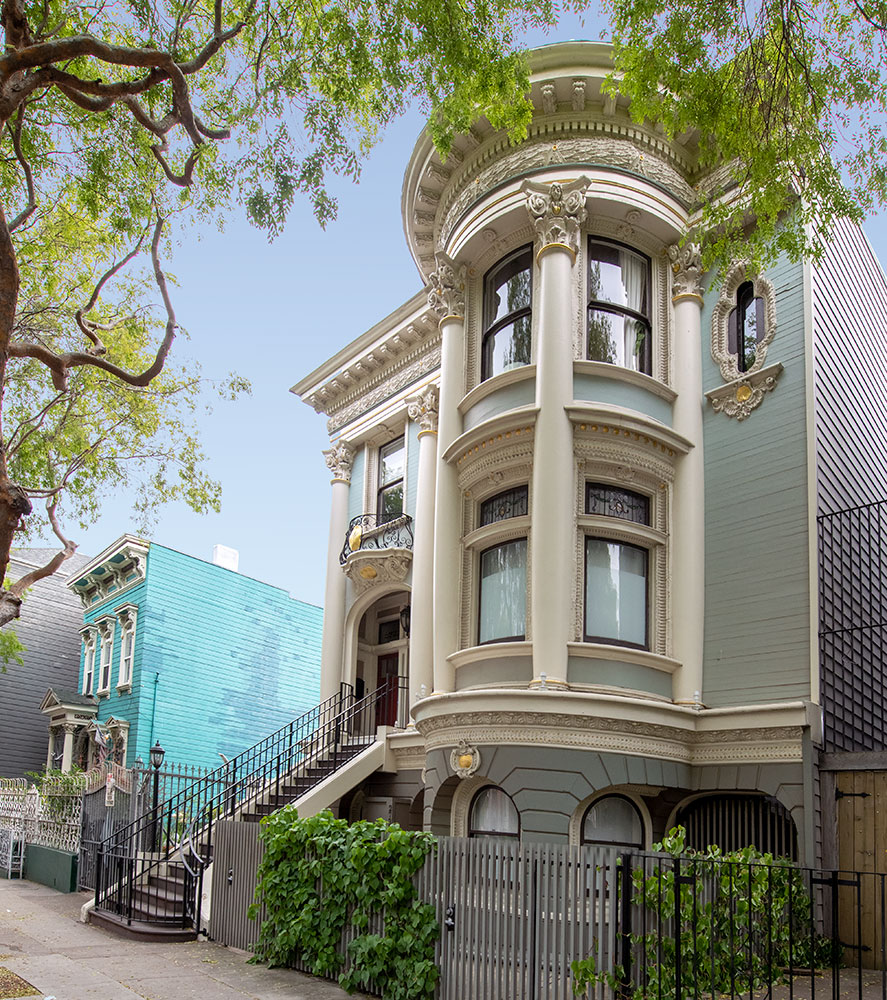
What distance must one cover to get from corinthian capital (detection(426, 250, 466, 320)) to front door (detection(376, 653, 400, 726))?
25.7ft

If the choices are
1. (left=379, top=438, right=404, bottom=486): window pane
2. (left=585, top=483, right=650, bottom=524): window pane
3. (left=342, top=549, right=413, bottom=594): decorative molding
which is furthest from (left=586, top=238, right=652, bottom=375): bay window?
(left=379, top=438, right=404, bottom=486): window pane

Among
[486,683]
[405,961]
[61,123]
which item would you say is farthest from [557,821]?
[61,123]

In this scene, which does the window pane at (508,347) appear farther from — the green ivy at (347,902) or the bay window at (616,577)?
the green ivy at (347,902)

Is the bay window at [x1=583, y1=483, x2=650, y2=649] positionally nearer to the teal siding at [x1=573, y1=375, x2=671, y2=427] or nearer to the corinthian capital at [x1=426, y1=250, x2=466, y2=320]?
the teal siding at [x1=573, y1=375, x2=671, y2=427]

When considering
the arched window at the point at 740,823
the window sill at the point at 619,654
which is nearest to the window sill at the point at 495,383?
the window sill at the point at 619,654

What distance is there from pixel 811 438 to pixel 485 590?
514 cm

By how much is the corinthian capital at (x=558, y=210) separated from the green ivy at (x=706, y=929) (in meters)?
8.71

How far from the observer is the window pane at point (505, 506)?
46.9 ft

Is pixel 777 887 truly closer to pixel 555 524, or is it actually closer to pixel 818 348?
pixel 555 524

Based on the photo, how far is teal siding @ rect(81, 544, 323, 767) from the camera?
27875mm

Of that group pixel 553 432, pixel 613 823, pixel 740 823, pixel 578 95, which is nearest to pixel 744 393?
pixel 553 432

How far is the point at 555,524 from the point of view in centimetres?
1307

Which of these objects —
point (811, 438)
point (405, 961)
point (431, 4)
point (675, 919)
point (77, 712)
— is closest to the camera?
point (675, 919)

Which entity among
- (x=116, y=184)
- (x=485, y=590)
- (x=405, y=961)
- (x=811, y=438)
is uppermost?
(x=116, y=184)
